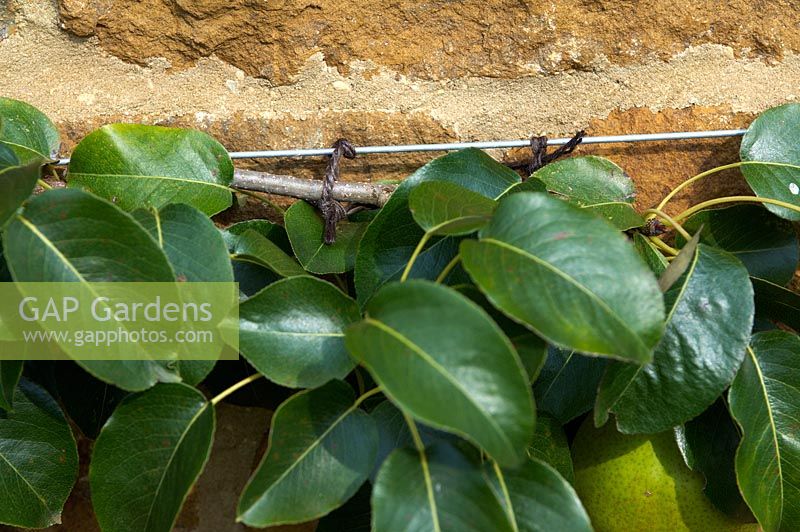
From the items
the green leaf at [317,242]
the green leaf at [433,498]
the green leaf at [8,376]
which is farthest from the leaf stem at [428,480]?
the green leaf at [8,376]

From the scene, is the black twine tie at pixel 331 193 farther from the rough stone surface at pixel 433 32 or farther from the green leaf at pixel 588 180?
the green leaf at pixel 588 180

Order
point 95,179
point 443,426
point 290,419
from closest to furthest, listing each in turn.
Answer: point 443,426
point 290,419
point 95,179

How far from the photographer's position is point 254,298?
22.9 inches

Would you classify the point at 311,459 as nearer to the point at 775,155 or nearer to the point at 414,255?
the point at 414,255

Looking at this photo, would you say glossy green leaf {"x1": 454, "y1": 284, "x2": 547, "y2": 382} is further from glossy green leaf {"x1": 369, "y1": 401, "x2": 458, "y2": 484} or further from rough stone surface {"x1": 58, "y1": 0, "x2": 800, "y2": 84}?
rough stone surface {"x1": 58, "y1": 0, "x2": 800, "y2": 84}

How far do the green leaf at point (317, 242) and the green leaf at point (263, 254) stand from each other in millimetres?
14

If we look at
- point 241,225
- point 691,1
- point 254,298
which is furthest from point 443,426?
point 691,1

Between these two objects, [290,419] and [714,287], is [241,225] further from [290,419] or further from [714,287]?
[714,287]

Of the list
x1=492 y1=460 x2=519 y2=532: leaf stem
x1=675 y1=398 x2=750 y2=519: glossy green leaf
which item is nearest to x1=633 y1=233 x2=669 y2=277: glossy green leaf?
x1=675 y1=398 x2=750 y2=519: glossy green leaf

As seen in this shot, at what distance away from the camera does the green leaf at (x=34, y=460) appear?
666 millimetres

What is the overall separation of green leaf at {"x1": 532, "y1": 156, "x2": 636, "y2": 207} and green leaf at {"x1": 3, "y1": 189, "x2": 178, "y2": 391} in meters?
0.37

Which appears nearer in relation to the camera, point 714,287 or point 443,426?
point 443,426

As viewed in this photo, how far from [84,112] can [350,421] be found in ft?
1.47

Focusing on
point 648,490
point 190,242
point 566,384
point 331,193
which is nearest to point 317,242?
point 331,193
